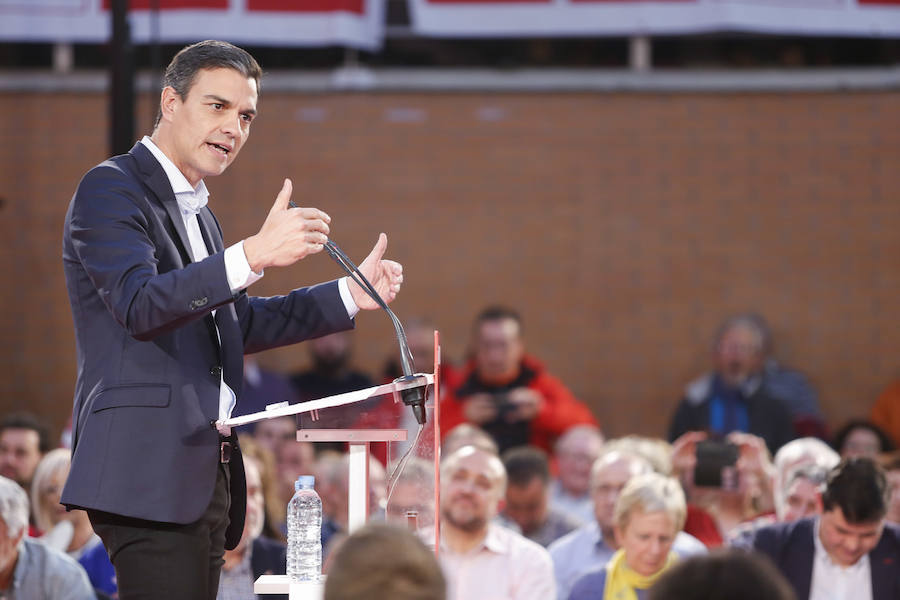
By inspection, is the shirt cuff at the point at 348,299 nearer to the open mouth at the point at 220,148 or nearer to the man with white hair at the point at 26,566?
the open mouth at the point at 220,148

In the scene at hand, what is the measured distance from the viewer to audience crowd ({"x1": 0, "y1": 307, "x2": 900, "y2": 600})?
4.25 m

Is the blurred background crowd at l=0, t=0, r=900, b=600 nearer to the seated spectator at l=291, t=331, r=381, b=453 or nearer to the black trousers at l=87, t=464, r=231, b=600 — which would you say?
the seated spectator at l=291, t=331, r=381, b=453

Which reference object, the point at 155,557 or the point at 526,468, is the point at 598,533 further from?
the point at 155,557

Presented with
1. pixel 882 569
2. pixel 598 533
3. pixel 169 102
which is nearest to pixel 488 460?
pixel 598 533

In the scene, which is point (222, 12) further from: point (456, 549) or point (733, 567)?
point (733, 567)

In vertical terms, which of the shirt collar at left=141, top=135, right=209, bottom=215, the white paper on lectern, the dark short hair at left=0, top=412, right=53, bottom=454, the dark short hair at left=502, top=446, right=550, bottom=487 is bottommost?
the dark short hair at left=502, top=446, right=550, bottom=487

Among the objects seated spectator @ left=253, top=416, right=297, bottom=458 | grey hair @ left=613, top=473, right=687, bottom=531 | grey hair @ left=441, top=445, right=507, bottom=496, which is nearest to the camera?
grey hair @ left=613, top=473, right=687, bottom=531

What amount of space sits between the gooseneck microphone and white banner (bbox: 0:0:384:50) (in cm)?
475

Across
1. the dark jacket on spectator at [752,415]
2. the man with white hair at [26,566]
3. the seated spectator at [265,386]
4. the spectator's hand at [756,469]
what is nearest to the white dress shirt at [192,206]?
the man with white hair at [26,566]

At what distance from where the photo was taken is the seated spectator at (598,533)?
16.1 feet

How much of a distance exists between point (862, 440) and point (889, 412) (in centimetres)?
81

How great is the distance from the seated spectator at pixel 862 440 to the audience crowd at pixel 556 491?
0.01m

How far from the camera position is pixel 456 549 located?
4688 mm

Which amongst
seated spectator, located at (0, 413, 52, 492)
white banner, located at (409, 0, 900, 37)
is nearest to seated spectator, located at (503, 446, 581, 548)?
seated spectator, located at (0, 413, 52, 492)
